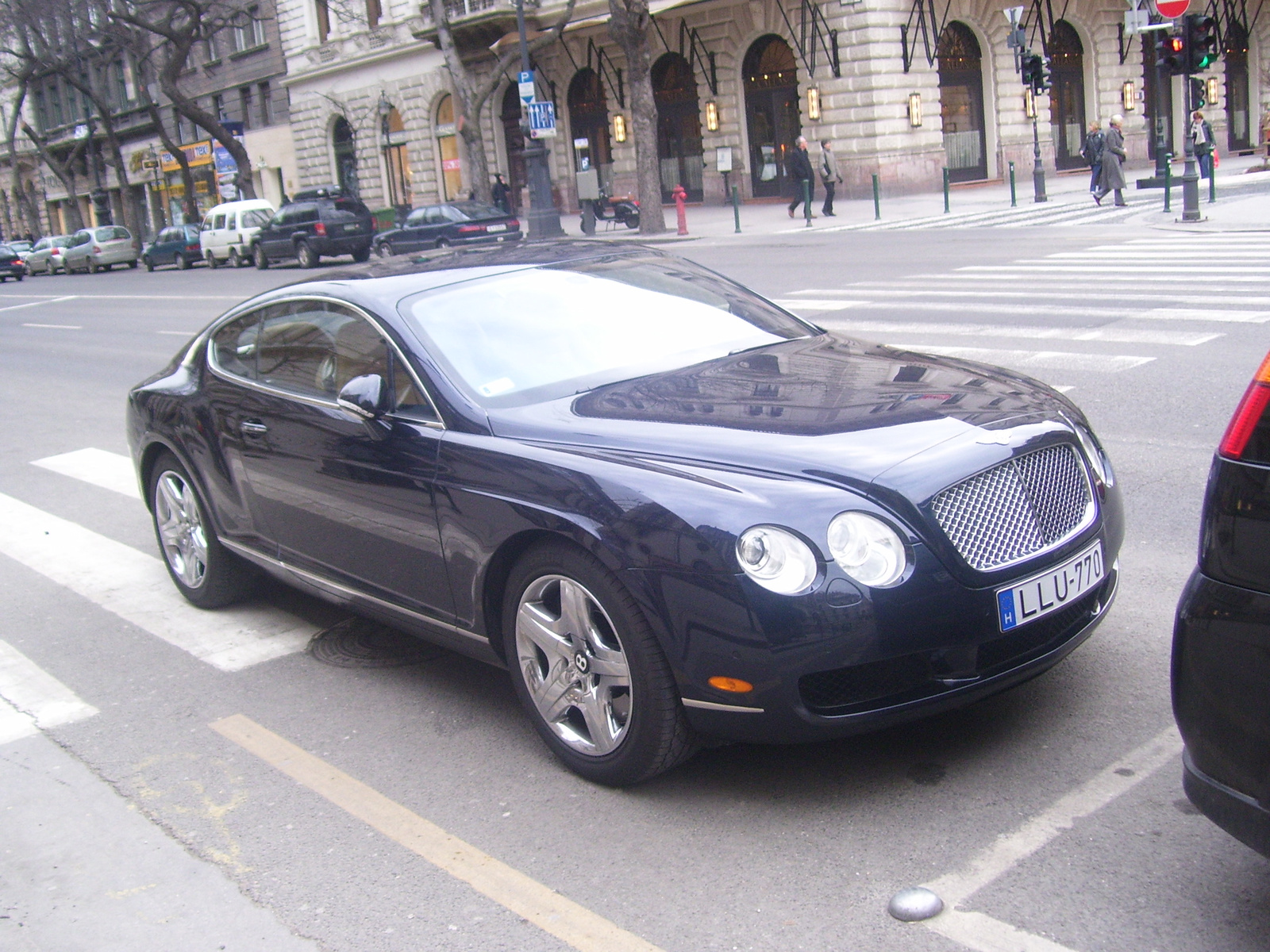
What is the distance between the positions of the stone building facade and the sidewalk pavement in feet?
3.11

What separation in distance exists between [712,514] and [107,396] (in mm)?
11512

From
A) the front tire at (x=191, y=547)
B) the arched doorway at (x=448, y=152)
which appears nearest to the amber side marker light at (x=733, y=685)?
the front tire at (x=191, y=547)

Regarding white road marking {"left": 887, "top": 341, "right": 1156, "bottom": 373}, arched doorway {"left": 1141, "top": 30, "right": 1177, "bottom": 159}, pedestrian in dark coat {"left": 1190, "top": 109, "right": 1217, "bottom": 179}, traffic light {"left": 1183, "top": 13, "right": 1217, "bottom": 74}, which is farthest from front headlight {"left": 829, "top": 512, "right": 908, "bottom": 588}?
arched doorway {"left": 1141, "top": 30, "right": 1177, "bottom": 159}

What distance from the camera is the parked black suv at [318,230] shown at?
110 feet

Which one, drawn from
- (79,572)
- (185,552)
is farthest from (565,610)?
(79,572)

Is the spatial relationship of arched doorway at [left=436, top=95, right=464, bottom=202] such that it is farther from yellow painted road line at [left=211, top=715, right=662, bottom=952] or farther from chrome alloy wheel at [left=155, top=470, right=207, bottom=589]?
yellow painted road line at [left=211, top=715, right=662, bottom=952]

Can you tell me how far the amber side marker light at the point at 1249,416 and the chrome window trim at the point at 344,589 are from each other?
230 cm

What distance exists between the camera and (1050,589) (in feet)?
11.5

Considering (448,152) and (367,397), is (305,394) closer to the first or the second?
(367,397)

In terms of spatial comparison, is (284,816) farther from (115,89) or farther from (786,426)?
(115,89)

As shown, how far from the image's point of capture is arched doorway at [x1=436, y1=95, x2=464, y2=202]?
44.7m

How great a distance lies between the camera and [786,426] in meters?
3.64

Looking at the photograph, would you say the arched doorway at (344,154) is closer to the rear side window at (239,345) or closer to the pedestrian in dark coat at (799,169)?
the pedestrian in dark coat at (799,169)

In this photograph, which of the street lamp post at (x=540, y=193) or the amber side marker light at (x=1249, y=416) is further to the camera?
the street lamp post at (x=540, y=193)
